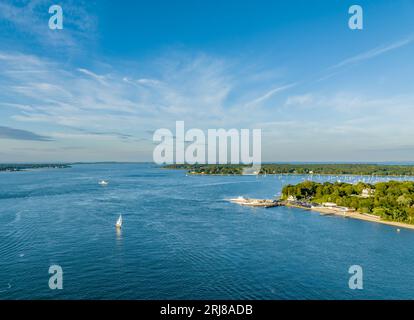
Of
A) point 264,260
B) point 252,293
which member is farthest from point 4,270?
point 264,260

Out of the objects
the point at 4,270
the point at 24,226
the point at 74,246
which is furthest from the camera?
the point at 24,226

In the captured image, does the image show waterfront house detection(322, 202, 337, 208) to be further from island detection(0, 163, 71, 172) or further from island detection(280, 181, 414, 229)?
island detection(0, 163, 71, 172)

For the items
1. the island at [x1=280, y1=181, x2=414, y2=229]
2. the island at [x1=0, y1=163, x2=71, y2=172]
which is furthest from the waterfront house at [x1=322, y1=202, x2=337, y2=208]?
the island at [x1=0, y1=163, x2=71, y2=172]

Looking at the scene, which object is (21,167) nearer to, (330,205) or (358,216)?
(330,205)

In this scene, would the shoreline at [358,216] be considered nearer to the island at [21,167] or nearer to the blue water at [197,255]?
the blue water at [197,255]

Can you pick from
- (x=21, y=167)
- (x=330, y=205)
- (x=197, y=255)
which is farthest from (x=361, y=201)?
(x=21, y=167)
